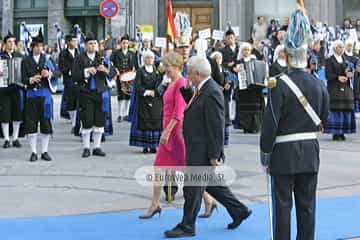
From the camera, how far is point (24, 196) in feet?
30.2

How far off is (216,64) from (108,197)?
3.96m

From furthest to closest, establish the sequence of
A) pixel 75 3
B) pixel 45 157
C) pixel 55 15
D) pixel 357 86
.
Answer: pixel 75 3 → pixel 55 15 → pixel 357 86 → pixel 45 157

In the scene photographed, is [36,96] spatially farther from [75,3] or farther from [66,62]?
[75,3]

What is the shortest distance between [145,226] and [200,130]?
1.35 m

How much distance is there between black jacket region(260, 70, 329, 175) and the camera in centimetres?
588

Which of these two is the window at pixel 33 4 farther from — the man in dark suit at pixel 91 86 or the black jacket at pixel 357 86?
the man in dark suit at pixel 91 86

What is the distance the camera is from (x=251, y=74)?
601 inches

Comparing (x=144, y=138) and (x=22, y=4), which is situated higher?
(x=22, y=4)

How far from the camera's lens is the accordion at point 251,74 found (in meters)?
15.2

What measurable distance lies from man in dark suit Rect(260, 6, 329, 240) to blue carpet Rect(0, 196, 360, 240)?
122 centimetres

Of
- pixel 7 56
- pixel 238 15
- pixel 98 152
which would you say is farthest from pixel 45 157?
pixel 238 15

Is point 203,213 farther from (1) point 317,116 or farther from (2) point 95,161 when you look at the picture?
(2) point 95,161

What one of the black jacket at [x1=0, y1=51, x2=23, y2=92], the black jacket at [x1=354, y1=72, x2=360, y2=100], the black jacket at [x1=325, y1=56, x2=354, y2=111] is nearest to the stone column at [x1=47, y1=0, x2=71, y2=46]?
the black jacket at [x1=354, y1=72, x2=360, y2=100]

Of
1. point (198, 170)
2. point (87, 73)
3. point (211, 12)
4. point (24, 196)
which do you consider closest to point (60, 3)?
point (211, 12)
